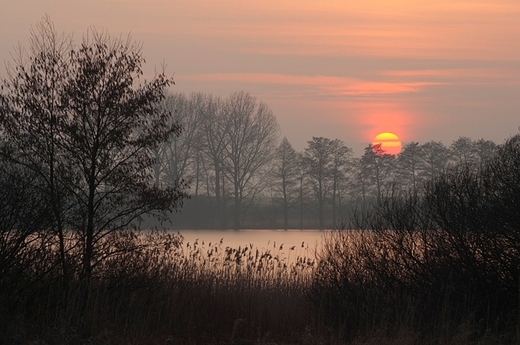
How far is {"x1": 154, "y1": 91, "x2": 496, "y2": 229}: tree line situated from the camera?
8081 cm

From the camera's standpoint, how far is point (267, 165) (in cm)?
8425

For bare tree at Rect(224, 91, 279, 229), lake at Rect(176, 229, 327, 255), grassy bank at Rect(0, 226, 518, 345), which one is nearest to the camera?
grassy bank at Rect(0, 226, 518, 345)

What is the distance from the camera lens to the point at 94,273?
53.2 ft

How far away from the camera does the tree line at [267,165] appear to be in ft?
265

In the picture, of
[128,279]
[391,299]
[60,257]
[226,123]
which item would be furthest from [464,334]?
[226,123]

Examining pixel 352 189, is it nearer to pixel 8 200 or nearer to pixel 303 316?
pixel 303 316

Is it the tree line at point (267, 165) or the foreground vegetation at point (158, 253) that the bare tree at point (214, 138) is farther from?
the foreground vegetation at point (158, 253)

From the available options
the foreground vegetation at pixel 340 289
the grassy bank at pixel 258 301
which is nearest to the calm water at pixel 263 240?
the grassy bank at pixel 258 301

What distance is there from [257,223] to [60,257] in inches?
2744

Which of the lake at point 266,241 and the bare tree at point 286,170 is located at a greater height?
the bare tree at point 286,170

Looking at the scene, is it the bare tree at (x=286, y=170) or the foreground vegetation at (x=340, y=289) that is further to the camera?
the bare tree at (x=286, y=170)

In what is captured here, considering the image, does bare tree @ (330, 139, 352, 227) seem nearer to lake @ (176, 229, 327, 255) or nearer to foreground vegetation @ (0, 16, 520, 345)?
lake @ (176, 229, 327, 255)

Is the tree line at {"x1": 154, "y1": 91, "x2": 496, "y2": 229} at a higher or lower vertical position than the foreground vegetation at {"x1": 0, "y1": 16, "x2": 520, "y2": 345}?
higher

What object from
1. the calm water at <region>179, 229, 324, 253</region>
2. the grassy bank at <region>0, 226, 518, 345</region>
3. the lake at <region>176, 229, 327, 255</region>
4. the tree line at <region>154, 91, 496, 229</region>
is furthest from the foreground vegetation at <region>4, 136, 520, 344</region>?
the tree line at <region>154, 91, 496, 229</region>
